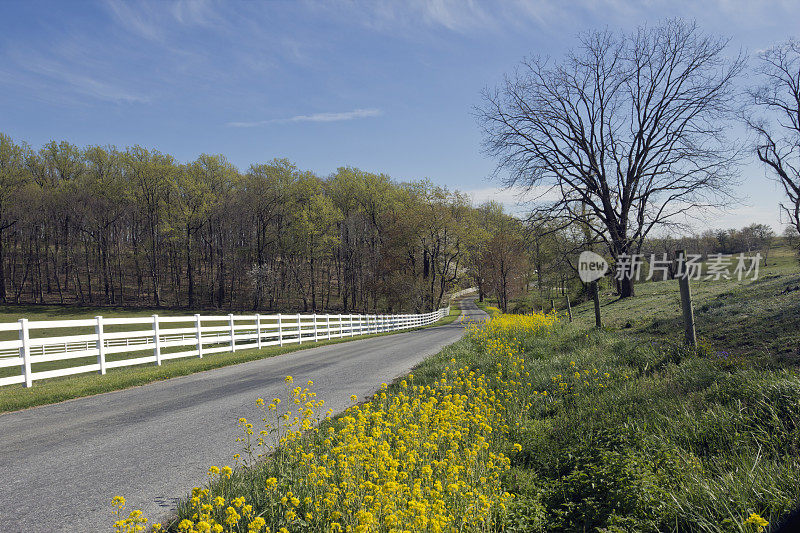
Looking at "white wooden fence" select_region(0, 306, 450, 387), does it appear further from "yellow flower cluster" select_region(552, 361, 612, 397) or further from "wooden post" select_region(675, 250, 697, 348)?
"wooden post" select_region(675, 250, 697, 348)

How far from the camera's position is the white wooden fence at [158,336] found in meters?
8.80

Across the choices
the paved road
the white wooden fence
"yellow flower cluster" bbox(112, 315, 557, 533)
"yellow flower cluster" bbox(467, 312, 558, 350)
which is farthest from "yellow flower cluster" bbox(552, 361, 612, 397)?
the white wooden fence

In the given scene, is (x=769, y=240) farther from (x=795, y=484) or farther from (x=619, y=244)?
(x=795, y=484)

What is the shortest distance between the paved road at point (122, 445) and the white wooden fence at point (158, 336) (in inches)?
67.1

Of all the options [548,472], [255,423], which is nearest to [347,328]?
[255,423]

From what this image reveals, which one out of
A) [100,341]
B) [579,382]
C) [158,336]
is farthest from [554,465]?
[158,336]

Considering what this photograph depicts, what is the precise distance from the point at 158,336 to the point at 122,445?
8.04 metres

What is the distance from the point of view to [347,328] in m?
25.7

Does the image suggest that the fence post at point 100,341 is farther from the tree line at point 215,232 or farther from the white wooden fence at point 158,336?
the tree line at point 215,232

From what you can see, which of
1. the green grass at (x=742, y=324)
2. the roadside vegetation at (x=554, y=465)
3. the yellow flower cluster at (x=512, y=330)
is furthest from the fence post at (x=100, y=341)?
the green grass at (x=742, y=324)

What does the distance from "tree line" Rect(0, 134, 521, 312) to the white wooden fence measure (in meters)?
11.3

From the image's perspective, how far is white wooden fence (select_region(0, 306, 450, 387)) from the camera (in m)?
8.80

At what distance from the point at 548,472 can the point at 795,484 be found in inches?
81.9

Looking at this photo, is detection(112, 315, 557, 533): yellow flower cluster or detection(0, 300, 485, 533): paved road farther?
detection(0, 300, 485, 533): paved road
